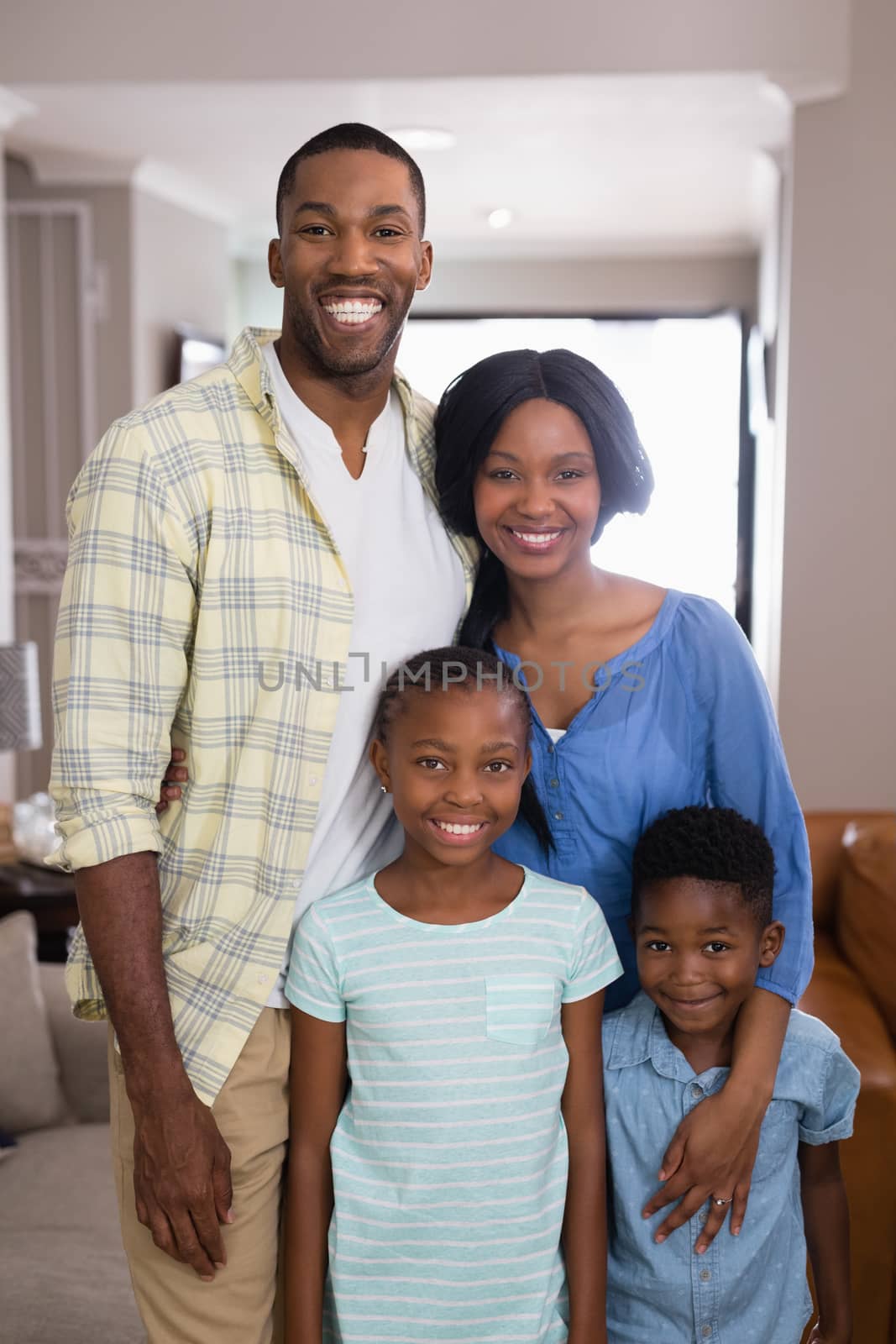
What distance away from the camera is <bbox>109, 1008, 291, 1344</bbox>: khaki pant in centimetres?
126

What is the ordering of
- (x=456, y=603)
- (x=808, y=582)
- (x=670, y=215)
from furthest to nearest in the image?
(x=670, y=215) < (x=808, y=582) < (x=456, y=603)

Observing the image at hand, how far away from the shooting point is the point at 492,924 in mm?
1299

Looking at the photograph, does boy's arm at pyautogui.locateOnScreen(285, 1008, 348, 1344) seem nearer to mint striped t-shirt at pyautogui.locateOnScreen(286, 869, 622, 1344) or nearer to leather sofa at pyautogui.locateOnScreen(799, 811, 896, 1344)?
mint striped t-shirt at pyautogui.locateOnScreen(286, 869, 622, 1344)

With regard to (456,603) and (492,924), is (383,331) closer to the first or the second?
(456,603)

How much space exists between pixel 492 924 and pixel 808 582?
2.29 metres

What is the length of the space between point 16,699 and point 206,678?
185 centimetres

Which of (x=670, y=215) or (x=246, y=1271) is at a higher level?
(x=670, y=215)

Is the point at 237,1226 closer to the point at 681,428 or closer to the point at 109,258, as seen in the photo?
the point at 109,258

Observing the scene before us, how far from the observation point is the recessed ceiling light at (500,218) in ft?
16.9

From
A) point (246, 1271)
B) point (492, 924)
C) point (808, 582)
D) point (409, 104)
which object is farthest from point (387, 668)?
point (409, 104)

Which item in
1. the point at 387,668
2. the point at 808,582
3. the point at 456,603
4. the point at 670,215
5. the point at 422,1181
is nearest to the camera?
the point at 422,1181

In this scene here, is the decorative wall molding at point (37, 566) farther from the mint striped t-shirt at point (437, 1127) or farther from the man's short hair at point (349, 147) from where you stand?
the mint striped t-shirt at point (437, 1127)

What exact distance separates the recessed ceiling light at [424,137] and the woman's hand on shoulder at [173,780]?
9.85ft

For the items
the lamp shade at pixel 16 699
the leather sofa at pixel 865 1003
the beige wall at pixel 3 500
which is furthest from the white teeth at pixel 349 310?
the beige wall at pixel 3 500
